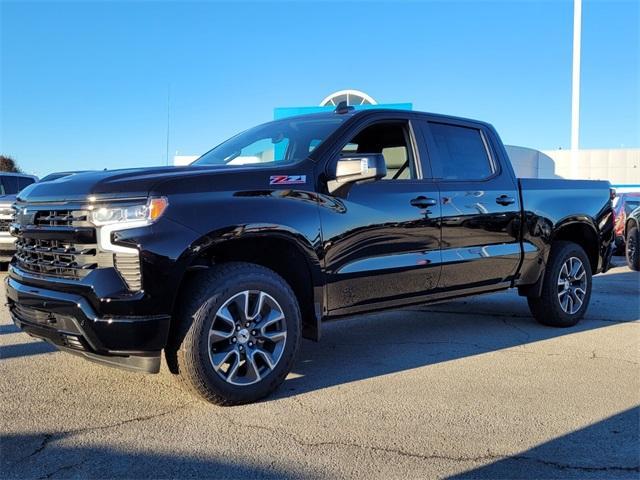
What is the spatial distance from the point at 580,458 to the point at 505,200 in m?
2.85

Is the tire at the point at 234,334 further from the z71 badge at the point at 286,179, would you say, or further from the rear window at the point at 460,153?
the rear window at the point at 460,153

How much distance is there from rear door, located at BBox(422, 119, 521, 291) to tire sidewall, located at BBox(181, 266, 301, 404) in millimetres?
1576

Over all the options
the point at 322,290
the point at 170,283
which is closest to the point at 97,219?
the point at 170,283

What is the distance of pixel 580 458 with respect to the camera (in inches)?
124

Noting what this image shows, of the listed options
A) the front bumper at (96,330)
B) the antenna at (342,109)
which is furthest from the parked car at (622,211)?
the front bumper at (96,330)

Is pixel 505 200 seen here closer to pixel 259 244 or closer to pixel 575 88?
pixel 259 244

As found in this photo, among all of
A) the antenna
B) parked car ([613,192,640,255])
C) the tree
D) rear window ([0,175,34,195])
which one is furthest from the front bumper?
the tree

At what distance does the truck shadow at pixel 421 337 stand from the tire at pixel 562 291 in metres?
0.13

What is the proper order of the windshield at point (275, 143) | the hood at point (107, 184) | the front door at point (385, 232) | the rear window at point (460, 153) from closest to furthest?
the hood at point (107, 184), the front door at point (385, 232), the windshield at point (275, 143), the rear window at point (460, 153)

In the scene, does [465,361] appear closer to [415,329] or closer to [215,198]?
→ [415,329]

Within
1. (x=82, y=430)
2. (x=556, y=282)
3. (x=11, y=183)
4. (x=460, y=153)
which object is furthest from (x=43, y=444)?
(x=11, y=183)

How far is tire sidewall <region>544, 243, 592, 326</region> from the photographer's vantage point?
19.7ft

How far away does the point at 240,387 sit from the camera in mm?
3713

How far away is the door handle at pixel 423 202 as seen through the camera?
4.68m
